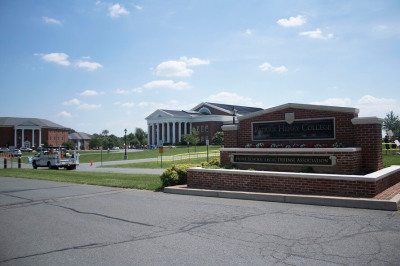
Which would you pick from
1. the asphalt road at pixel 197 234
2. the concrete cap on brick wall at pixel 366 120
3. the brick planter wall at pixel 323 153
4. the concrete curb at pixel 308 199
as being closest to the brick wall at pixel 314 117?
the concrete cap on brick wall at pixel 366 120

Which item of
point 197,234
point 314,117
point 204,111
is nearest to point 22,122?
point 204,111

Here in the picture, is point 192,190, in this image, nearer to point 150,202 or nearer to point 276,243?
point 150,202

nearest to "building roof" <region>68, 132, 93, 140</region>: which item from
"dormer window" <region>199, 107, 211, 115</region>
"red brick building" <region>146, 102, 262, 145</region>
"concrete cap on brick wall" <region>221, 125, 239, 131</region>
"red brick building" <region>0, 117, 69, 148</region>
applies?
"red brick building" <region>0, 117, 69, 148</region>

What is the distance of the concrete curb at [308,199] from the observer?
24.8 feet

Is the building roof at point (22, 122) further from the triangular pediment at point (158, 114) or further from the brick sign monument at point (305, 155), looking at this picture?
the brick sign monument at point (305, 155)

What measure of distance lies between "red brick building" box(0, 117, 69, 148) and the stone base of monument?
350 ft

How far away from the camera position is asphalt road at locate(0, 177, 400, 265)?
4.83 meters

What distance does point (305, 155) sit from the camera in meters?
11.4

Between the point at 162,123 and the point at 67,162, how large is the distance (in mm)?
64507

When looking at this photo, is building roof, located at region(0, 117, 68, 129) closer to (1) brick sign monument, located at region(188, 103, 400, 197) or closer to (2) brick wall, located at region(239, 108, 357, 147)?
(2) brick wall, located at region(239, 108, 357, 147)

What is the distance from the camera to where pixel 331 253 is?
15.8 feet

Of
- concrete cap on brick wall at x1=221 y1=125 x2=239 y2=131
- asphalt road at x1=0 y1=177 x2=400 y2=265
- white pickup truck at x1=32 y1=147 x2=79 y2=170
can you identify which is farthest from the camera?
white pickup truck at x1=32 y1=147 x2=79 y2=170

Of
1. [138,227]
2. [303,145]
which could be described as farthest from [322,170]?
[138,227]

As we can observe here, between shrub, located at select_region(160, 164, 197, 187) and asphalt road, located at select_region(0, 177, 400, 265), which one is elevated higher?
shrub, located at select_region(160, 164, 197, 187)
